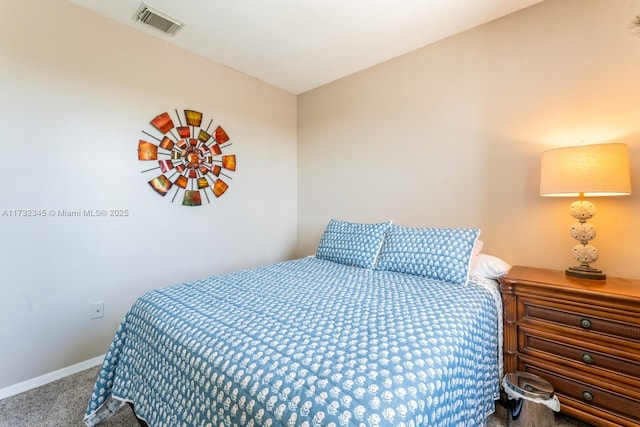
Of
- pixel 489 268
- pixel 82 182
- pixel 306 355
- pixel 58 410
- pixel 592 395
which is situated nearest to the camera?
pixel 306 355

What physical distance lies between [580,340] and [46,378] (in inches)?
123

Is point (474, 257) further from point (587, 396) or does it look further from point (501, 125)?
point (501, 125)

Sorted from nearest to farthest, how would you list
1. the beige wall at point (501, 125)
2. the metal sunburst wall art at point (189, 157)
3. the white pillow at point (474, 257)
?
the beige wall at point (501, 125) → the white pillow at point (474, 257) → the metal sunburst wall art at point (189, 157)

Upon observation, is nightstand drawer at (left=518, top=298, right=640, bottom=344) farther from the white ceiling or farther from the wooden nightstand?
the white ceiling

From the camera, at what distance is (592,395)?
136 centimetres

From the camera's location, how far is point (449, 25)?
83.8 inches

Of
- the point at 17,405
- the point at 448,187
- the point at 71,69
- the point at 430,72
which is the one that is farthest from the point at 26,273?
the point at 430,72

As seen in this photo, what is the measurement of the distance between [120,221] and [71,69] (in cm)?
107

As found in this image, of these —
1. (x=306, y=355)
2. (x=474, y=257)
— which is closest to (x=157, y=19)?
(x=306, y=355)

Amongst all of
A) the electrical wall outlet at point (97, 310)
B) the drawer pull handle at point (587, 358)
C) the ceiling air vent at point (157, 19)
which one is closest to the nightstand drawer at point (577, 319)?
the drawer pull handle at point (587, 358)

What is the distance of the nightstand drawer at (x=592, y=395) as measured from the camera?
128 cm

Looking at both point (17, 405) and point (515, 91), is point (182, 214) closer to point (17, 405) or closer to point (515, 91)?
point (17, 405)

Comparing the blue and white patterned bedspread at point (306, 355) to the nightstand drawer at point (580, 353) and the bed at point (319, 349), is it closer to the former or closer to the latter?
the bed at point (319, 349)

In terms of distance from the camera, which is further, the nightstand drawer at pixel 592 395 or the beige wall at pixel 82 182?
the beige wall at pixel 82 182
